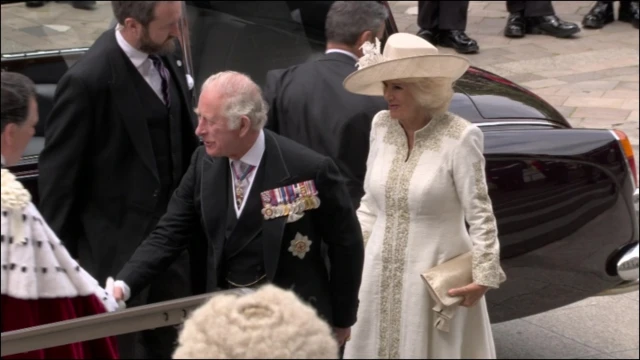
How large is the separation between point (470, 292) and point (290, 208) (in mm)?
694

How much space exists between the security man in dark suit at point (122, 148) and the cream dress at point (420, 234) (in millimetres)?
697

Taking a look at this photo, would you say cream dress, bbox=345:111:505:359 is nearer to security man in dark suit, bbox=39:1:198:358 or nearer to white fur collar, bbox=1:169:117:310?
security man in dark suit, bbox=39:1:198:358

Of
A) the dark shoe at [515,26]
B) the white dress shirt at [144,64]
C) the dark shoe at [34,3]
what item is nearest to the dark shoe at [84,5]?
the dark shoe at [34,3]

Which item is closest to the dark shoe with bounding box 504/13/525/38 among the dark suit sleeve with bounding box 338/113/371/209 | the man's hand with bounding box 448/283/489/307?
the dark suit sleeve with bounding box 338/113/371/209

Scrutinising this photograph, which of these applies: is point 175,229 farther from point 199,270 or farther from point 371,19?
point 371,19

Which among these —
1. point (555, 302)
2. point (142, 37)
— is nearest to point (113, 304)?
point (142, 37)

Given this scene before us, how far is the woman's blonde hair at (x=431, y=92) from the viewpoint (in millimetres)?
3699

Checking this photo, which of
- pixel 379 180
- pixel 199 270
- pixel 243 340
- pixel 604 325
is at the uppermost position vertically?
pixel 243 340

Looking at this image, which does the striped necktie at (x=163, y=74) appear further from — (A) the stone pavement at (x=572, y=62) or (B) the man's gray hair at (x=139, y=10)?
(A) the stone pavement at (x=572, y=62)

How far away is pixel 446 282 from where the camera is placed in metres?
3.65

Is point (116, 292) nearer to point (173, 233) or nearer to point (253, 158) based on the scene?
point (173, 233)

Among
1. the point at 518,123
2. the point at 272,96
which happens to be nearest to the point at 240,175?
the point at 272,96

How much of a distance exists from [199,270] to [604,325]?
2.34 m

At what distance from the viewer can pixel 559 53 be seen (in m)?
10.4
